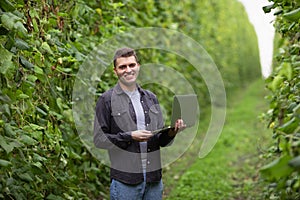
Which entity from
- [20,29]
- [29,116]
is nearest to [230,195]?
[29,116]

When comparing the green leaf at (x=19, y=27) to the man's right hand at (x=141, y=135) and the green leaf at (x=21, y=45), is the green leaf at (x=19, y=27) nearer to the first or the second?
the green leaf at (x=21, y=45)

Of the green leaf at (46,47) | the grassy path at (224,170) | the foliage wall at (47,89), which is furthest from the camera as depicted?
the grassy path at (224,170)

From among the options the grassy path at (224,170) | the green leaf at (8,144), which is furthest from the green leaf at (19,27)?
the grassy path at (224,170)

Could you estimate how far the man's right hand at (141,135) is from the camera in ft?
11.1

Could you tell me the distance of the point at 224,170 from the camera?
7504mm

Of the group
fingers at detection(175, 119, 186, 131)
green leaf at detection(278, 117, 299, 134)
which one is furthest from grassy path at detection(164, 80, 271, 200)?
→ green leaf at detection(278, 117, 299, 134)

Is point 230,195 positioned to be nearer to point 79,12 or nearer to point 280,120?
point 280,120

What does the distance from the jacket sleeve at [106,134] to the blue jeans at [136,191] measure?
0.90 feet

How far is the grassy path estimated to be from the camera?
6133 mm

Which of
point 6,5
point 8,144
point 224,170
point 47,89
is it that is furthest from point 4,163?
point 224,170

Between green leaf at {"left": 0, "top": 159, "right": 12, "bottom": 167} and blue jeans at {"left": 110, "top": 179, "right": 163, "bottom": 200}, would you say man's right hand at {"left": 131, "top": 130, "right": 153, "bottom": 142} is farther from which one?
green leaf at {"left": 0, "top": 159, "right": 12, "bottom": 167}

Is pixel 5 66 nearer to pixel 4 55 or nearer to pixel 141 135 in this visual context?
pixel 4 55

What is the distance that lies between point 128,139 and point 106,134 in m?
0.17

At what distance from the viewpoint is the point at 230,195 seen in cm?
614
